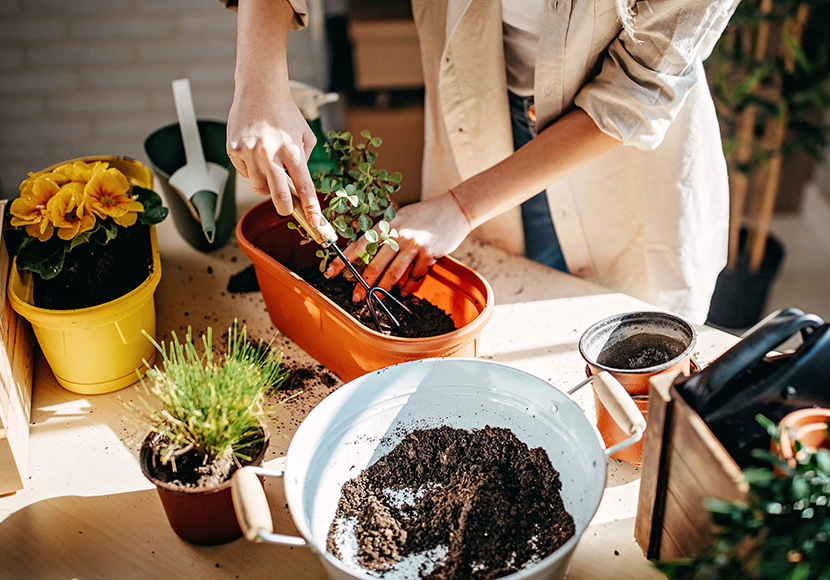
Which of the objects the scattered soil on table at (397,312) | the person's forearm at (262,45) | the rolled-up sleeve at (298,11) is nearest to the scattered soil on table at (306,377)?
the scattered soil on table at (397,312)

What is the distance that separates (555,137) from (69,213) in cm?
75

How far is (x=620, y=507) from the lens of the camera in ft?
2.58

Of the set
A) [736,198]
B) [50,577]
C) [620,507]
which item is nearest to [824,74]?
[736,198]

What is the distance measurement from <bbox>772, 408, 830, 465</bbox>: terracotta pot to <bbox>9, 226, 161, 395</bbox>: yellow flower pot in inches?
32.2

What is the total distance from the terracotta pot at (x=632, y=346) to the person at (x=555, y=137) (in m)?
0.29

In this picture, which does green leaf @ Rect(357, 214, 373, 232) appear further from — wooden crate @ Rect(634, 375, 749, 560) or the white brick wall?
the white brick wall

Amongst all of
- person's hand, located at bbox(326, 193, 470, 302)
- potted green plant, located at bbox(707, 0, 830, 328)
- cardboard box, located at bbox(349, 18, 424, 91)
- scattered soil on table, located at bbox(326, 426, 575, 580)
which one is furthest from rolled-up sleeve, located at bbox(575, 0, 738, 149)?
cardboard box, located at bbox(349, 18, 424, 91)

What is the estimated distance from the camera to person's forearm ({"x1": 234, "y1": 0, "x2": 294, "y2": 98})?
95 cm

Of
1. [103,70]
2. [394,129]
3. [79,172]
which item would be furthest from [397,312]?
[103,70]

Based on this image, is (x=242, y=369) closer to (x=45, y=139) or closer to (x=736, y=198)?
(x=736, y=198)

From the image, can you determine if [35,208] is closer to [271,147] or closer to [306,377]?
[271,147]

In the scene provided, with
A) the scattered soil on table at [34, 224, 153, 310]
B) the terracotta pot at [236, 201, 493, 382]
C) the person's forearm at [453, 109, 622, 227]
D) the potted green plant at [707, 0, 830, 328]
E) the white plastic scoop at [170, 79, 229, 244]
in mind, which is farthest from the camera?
the potted green plant at [707, 0, 830, 328]

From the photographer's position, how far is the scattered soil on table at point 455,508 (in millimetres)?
661

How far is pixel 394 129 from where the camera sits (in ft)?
7.95
